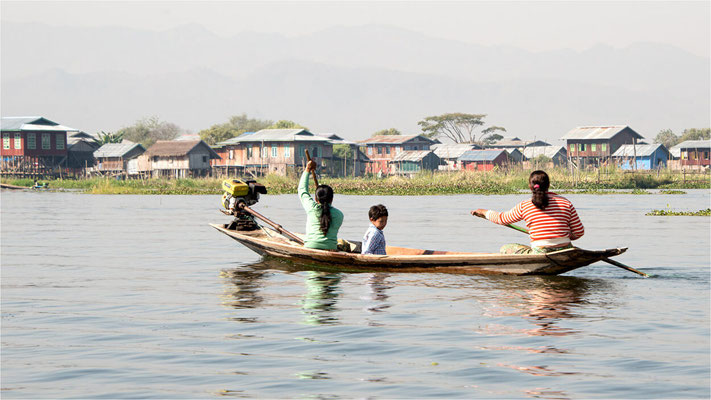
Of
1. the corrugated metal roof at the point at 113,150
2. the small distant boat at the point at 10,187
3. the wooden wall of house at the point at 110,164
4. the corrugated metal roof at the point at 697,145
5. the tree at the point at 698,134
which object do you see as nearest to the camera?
the small distant boat at the point at 10,187

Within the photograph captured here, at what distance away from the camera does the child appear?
12136 mm

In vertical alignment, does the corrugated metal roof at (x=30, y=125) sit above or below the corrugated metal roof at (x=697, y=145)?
above

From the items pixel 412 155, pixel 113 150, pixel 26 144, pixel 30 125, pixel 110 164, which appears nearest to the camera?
pixel 26 144

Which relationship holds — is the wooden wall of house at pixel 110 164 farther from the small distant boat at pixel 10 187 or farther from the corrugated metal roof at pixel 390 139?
the corrugated metal roof at pixel 390 139

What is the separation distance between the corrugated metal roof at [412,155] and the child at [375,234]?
2937 inches

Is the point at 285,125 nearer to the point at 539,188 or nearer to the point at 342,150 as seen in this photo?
the point at 342,150

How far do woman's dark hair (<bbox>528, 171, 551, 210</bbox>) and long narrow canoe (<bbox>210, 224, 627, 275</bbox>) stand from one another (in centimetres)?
68

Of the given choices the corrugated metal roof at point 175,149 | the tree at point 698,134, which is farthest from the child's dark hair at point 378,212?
the tree at point 698,134

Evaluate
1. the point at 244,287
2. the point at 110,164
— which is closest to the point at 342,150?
the point at 110,164

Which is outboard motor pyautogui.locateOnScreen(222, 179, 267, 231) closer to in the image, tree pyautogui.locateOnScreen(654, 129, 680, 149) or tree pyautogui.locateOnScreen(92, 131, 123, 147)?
tree pyautogui.locateOnScreen(92, 131, 123, 147)

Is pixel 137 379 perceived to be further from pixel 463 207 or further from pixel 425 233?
pixel 463 207

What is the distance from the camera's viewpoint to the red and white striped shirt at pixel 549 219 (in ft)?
35.9

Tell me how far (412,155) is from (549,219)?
7816 centimetres

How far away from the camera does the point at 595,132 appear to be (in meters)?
86.8
